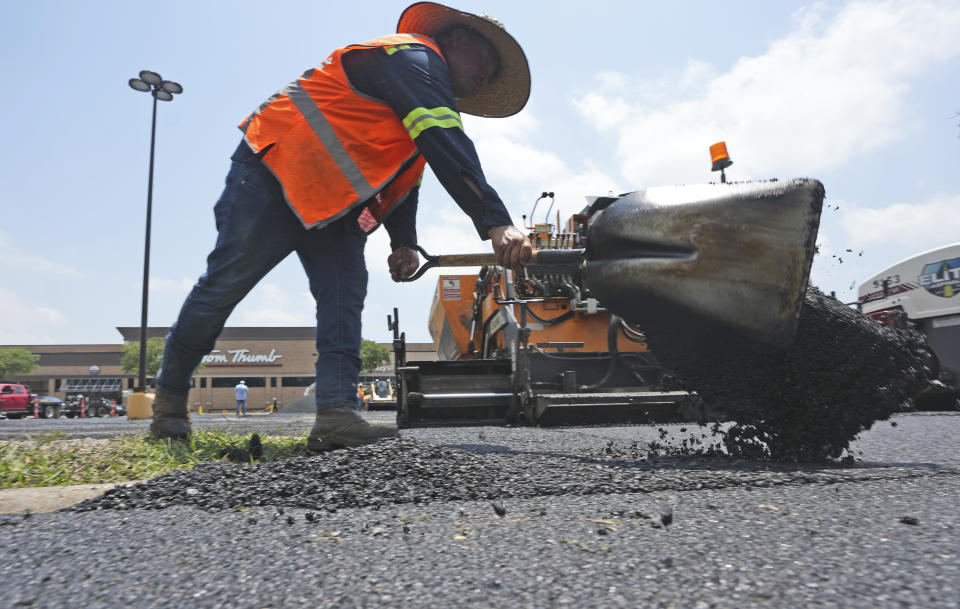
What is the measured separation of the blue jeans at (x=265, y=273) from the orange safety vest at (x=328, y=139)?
12 cm

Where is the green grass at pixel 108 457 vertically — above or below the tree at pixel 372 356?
below

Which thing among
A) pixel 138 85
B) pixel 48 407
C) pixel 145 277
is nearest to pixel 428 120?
pixel 145 277

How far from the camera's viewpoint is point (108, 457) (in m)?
2.43

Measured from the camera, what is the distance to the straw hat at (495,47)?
9.09 ft

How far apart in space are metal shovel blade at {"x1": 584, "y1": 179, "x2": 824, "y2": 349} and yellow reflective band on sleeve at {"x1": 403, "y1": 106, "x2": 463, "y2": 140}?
790 mm

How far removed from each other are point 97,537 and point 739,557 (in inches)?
50.4

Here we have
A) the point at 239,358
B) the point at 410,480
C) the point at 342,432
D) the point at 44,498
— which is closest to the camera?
the point at 44,498

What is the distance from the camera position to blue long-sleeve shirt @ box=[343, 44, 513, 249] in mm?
2402

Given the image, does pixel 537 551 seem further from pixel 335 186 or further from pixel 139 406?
pixel 139 406

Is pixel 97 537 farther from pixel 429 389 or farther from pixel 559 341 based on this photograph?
pixel 559 341

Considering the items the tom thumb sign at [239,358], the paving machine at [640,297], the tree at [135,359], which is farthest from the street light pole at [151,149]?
the tom thumb sign at [239,358]

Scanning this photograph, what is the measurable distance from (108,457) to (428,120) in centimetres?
184

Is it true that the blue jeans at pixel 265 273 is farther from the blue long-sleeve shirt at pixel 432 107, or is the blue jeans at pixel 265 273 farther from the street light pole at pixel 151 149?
the street light pole at pixel 151 149

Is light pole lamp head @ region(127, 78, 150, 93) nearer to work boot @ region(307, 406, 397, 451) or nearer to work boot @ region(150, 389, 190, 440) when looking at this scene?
work boot @ region(150, 389, 190, 440)
